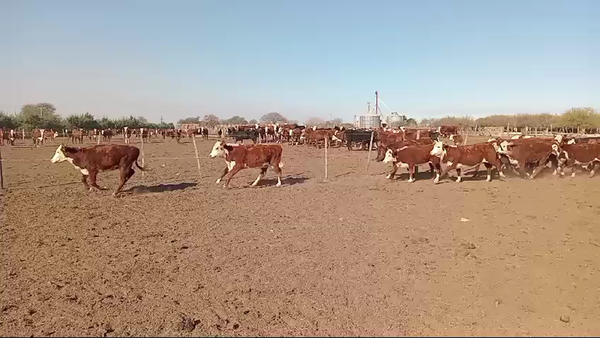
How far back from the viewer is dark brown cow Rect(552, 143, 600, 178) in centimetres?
1427

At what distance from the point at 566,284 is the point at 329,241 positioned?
3273mm

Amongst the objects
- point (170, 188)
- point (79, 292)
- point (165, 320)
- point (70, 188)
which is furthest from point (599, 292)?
point (70, 188)

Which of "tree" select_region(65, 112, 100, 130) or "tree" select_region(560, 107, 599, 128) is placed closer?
"tree" select_region(560, 107, 599, 128)

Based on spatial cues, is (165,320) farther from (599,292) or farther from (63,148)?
(63,148)

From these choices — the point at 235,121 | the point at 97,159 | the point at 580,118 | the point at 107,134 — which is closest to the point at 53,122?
A: the point at 107,134

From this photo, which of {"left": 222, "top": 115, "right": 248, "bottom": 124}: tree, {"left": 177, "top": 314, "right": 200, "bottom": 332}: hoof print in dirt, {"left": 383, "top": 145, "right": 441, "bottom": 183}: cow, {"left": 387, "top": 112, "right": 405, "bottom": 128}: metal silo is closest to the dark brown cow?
{"left": 383, "top": 145, "right": 441, "bottom": 183}: cow

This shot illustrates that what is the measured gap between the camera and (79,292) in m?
5.08

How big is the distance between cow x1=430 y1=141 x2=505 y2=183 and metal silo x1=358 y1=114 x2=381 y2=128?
35699 millimetres

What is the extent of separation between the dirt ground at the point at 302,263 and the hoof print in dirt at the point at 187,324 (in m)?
0.02

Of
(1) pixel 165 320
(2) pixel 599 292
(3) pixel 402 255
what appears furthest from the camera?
(3) pixel 402 255

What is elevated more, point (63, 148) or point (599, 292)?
point (63, 148)

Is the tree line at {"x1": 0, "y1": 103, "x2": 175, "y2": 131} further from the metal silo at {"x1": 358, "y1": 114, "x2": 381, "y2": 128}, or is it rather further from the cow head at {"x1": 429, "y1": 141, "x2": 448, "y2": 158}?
the cow head at {"x1": 429, "y1": 141, "x2": 448, "y2": 158}

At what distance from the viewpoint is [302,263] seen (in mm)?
6012

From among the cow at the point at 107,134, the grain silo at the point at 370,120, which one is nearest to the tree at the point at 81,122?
the cow at the point at 107,134
